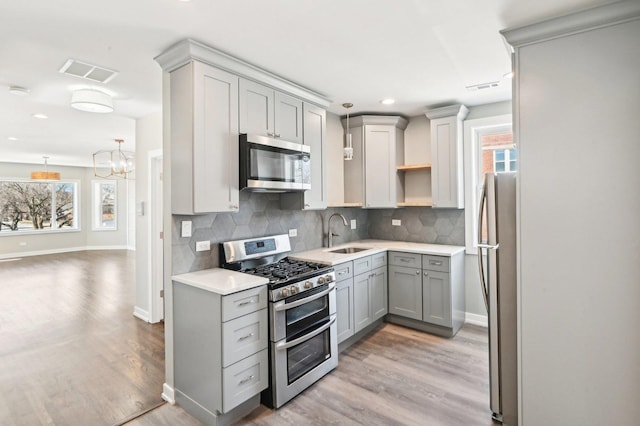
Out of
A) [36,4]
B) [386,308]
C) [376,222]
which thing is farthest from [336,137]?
[36,4]

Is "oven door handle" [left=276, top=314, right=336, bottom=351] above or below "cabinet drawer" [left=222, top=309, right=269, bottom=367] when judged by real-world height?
below

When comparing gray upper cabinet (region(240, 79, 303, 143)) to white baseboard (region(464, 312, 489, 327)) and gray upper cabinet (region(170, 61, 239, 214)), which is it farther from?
white baseboard (region(464, 312, 489, 327))

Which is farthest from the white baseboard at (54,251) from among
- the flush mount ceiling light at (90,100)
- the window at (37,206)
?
the flush mount ceiling light at (90,100)

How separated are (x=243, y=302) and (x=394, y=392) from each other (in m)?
1.38

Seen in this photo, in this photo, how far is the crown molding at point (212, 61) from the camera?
224 cm

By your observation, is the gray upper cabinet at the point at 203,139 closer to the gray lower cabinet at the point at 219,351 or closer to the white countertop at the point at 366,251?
the gray lower cabinet at the point at 219,351

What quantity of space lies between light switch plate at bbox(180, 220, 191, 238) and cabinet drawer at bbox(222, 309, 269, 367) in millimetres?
825

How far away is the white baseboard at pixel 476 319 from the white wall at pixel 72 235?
10206 millimetres

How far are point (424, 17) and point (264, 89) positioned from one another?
4.54 feet

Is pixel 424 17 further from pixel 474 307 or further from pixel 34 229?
pixel 34 229

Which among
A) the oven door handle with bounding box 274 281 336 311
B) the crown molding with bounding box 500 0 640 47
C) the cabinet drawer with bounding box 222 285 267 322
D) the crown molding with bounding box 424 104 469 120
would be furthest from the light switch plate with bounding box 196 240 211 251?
the crown molding with bounding box 424 104 469 120

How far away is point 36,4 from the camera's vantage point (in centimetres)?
178

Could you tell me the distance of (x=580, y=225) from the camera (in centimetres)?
177

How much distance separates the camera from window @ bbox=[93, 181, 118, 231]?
10.0 meters
